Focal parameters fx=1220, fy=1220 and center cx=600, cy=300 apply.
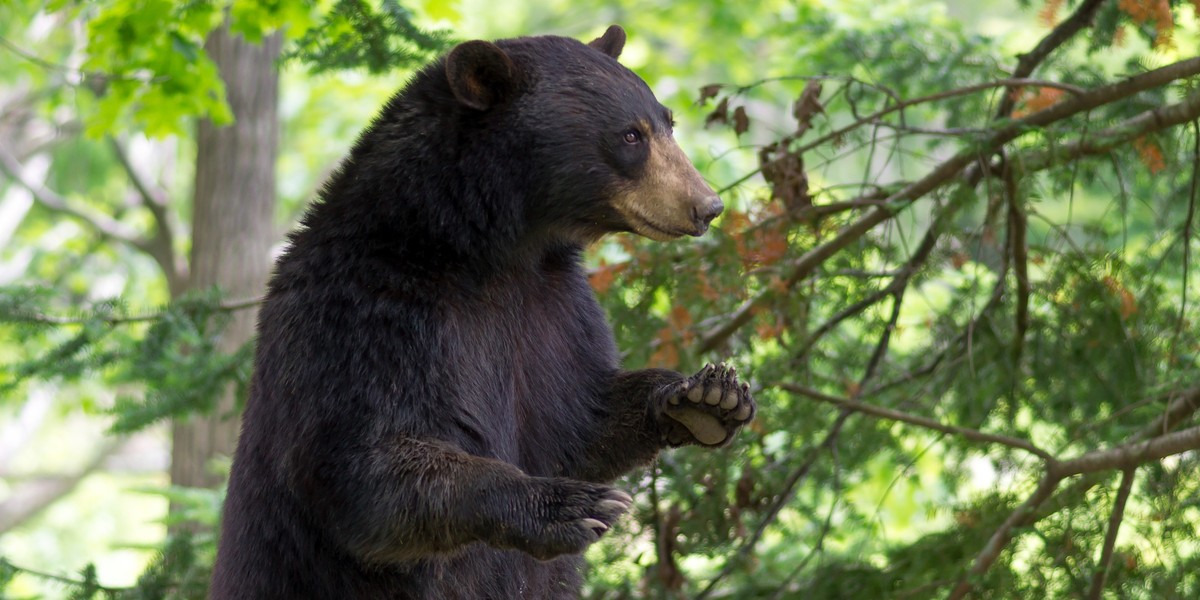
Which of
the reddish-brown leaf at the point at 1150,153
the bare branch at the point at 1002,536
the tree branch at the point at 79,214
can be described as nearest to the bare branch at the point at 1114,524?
the bare branch at the point at 1002,536

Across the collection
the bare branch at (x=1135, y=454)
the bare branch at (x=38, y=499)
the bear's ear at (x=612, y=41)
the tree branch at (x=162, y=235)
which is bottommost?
the bare branch at (x=1135, y=454)

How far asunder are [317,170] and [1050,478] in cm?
1240

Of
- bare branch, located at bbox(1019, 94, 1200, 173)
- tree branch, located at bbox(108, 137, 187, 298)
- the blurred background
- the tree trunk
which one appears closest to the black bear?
the blurred background

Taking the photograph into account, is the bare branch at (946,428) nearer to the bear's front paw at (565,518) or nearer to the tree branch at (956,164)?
the tree branch at (956,164)

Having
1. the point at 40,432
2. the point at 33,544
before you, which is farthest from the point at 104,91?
the point at 40,432

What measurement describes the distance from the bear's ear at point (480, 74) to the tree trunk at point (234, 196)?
5485mm

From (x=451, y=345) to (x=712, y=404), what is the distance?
661 millimetres

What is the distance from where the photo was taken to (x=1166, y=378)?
434 cm

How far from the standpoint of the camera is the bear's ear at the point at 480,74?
3.07m

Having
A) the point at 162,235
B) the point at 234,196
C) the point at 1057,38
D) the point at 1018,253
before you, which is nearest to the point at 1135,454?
the point at 1018,253

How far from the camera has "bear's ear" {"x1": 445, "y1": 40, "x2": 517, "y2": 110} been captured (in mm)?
3068

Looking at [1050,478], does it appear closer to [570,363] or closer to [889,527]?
[570,363]

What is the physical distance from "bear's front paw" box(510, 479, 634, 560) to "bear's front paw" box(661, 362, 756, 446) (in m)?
0.44

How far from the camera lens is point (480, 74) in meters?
3.13
